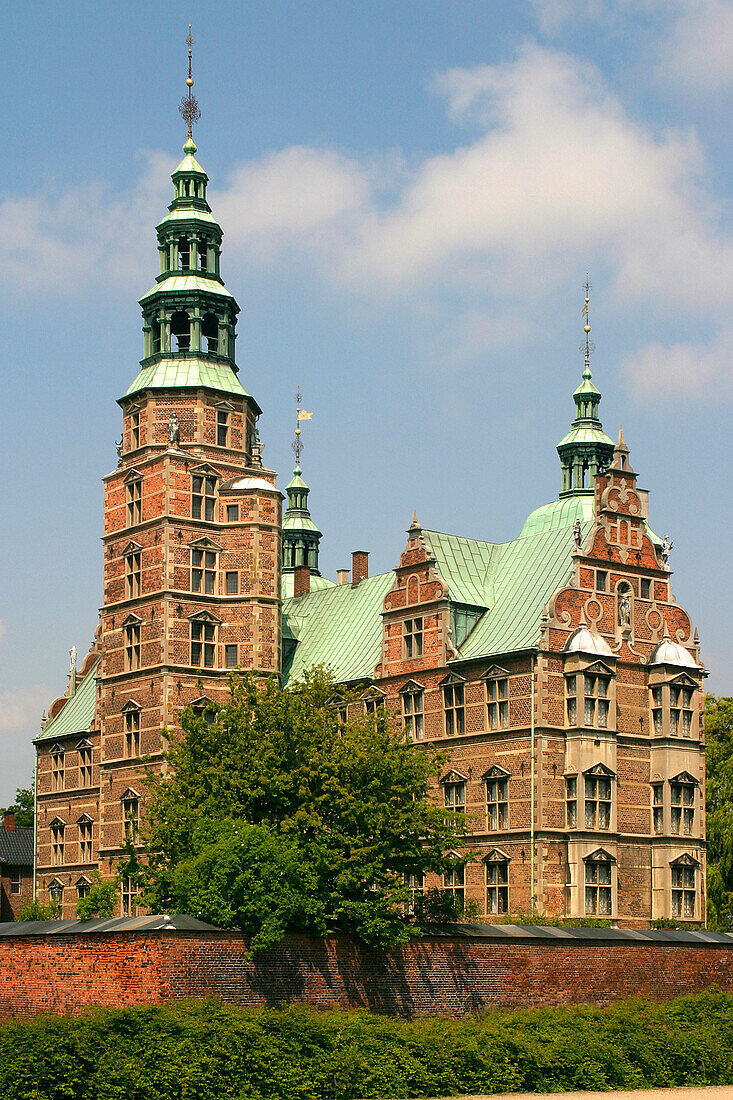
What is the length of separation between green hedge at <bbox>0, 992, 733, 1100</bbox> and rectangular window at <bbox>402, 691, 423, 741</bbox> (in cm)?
2341

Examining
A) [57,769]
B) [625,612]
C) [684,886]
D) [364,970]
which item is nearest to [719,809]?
[684,886]

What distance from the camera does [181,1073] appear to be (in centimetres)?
2995

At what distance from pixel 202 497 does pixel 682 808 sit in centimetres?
2253

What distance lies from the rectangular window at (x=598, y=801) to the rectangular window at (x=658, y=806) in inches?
104

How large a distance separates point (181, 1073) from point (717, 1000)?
52.6ft

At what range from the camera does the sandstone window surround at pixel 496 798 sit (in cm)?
5697

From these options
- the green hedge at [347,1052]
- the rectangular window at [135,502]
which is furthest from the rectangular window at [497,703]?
the green hedge at [347,1052]

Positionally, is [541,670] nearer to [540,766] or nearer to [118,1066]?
[540,766]

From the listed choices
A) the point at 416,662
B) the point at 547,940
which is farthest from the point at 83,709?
the point at 547,940

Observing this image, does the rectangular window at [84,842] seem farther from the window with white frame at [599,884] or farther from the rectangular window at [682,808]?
the rectangular window at [682,808]

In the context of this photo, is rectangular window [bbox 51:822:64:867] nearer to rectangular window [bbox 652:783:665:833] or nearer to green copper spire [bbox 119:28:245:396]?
green copper spire [bbox 119:28:245:396]

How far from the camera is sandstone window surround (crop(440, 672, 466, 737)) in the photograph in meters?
59.9

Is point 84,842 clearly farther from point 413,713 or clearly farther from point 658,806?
point 658,806

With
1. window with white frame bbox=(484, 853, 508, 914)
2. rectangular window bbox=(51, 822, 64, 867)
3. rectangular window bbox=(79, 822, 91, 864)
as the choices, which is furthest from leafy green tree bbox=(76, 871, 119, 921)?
rectangular window bbox=(51, 822, 64, 867)
